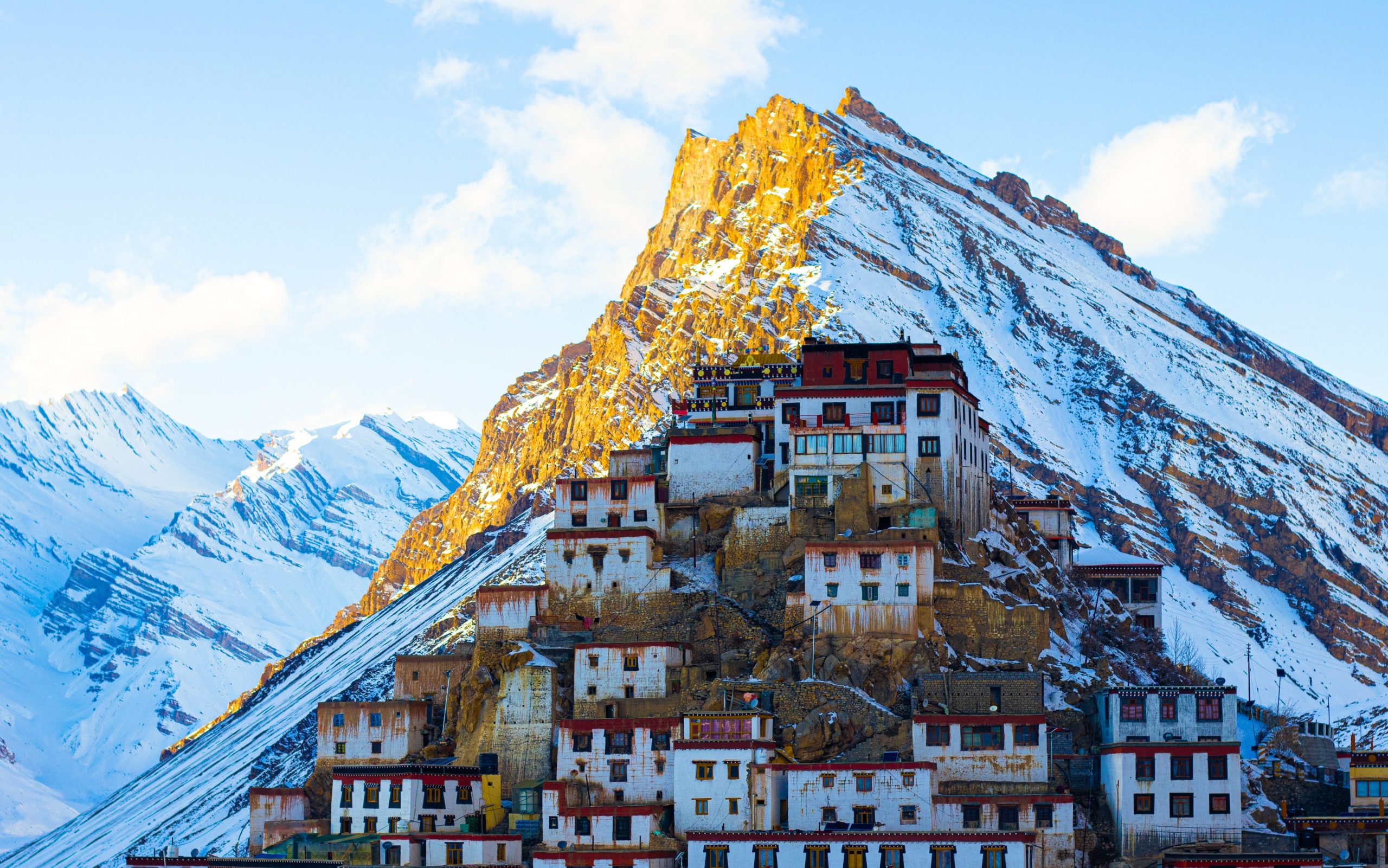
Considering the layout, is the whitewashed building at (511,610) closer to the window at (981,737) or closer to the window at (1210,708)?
the window at (981,737)

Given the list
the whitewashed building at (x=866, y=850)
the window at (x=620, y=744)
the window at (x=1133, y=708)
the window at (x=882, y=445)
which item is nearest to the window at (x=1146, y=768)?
the window at (x=1133, y=708)

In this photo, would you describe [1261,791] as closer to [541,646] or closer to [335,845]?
[541,646]

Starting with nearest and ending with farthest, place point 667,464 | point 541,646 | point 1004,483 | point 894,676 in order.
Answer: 1. point 894,676
2. point 541,646
3. point 667,464
4. point 1004,483

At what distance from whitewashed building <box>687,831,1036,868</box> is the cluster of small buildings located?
0.10 metres

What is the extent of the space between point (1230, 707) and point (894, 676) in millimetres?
15545

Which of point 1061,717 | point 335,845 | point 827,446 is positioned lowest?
point 335,845

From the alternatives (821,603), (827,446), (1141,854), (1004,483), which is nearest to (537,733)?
(821,603)

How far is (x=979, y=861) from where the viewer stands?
3317 inches

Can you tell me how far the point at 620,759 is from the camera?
92.6 metres

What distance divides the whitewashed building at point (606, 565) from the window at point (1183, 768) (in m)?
29.8

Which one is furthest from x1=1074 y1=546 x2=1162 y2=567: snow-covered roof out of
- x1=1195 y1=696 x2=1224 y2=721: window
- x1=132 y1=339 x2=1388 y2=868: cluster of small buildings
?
x1=1195 y1=696 x2=1224 y2=721: window

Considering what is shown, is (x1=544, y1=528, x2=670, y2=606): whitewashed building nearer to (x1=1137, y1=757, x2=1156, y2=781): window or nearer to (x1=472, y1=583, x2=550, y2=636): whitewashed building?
(x1=472, y1=583, x2=550, y2=636): whitewashed building

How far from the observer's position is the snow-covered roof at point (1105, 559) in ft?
410

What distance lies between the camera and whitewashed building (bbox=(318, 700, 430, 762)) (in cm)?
10644
